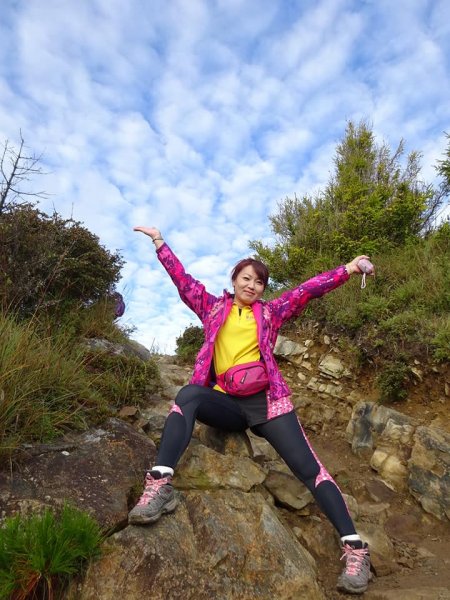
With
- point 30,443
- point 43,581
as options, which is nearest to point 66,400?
point 30,443

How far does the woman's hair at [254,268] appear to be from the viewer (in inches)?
149

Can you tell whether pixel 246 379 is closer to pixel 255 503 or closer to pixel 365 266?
pixel 255 503

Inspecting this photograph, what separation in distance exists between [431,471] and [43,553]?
3789 millimetres

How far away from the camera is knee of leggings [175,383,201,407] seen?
3.18m

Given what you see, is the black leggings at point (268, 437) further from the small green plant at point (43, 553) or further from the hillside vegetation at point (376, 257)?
the hillside vegetation at point (376, 257)

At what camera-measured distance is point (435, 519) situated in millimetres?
4039

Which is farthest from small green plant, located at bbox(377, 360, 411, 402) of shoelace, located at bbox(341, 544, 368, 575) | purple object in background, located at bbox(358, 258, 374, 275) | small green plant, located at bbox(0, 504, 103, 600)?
small green plant, located at bbox(0, 504, 103, 600)

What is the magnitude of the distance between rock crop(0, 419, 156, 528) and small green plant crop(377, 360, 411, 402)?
3091mm

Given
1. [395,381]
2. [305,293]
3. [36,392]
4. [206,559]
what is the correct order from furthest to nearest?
[395,381], [305,293], [36,392], [206,559]

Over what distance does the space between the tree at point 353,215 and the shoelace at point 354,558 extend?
6515mm

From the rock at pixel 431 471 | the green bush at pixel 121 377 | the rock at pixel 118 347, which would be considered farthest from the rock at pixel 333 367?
the rock at pixel 118 347

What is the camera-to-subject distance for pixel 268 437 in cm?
336

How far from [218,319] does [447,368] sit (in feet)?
10.1

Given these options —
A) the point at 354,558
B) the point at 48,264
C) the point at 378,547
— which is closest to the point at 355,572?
the point at 354,558
